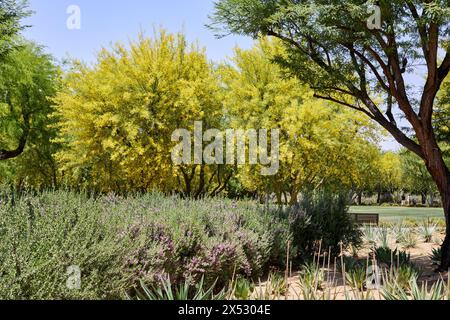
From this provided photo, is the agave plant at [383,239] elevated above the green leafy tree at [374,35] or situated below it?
below

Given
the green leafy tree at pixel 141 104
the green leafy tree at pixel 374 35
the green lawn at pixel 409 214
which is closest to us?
the green leafy tree at pixel 374 35

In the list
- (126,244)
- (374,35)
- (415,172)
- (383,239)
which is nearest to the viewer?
(126,244)

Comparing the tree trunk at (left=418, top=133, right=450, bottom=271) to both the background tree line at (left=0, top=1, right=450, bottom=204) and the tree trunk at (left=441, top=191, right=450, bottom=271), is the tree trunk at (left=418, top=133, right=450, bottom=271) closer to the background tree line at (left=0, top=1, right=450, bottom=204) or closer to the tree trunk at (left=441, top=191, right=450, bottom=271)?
the tree trunk at (left=441, top=191, right=450, bottom=271)

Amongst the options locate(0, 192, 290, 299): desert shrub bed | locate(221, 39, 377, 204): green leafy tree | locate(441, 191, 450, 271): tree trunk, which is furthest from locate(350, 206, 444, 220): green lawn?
locate(0, 192, 290, 299): desert shrub bed

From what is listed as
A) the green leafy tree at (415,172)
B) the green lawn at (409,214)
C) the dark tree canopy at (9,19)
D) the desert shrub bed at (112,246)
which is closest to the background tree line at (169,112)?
the dark tree canopy at (9,19)

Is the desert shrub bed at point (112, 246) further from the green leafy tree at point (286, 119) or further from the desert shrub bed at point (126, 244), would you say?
the green leafy tree at point (286, 119)

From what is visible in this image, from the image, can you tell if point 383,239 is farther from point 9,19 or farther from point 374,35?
point 9,19

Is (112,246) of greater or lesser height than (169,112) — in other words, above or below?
below

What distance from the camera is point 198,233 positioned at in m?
7.06

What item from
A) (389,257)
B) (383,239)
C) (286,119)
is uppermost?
Result: (286,119)

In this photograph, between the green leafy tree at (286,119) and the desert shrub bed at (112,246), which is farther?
the green leafy tree at (286,119)

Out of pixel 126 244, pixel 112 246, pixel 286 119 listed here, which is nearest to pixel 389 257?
pixel 126 244
